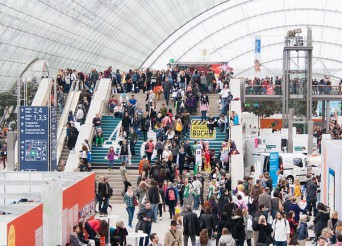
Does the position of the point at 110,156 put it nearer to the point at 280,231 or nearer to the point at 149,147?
the point at 149,147

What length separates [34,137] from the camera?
3038 cm

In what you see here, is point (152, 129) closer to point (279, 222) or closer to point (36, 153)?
point (36, 153)

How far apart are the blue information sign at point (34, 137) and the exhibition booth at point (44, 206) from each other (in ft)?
24.1

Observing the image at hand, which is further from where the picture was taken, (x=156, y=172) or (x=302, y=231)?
(x=156, y=172)

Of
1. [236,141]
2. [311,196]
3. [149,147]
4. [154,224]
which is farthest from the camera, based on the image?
[236,141]

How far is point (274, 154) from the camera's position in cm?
3816

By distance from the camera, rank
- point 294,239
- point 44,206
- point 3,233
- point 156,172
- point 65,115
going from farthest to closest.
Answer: point 65,115
point 156,172
point 294,239
point 44,206
point 3,233

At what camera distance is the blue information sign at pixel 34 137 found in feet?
99.5

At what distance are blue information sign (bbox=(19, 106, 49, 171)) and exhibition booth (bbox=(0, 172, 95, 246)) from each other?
24.1 ft

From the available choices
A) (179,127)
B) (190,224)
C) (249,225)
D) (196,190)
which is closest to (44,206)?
(190,224)

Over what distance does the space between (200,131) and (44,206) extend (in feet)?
68.7

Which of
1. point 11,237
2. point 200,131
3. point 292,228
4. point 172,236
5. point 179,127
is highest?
point 179,127

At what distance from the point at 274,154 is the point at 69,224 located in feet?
64.8

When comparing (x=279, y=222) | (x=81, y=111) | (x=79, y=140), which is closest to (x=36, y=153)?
(x=79, y=140)
